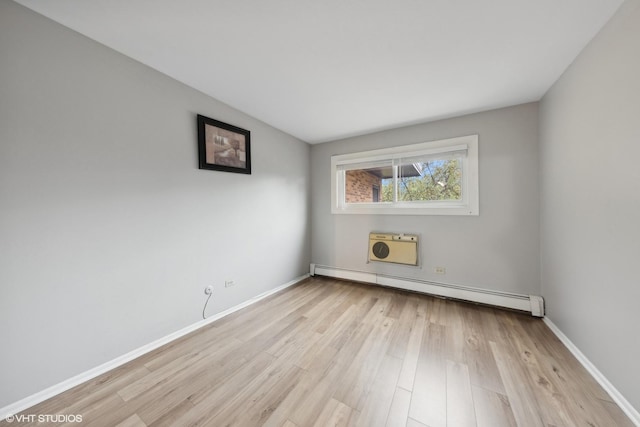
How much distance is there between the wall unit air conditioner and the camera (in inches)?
115

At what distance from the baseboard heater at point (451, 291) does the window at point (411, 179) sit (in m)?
0.96

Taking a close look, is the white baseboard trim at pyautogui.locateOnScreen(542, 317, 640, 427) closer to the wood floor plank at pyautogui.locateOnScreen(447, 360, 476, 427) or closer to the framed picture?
the wood floor plank at pyautogui.locateOnScreen(447, 360, 476, 427)

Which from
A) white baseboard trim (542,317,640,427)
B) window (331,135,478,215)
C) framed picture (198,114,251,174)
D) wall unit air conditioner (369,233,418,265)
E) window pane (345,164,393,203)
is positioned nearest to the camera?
white baseboard trim (542,317,640,427)

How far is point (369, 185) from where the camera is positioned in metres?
3.51

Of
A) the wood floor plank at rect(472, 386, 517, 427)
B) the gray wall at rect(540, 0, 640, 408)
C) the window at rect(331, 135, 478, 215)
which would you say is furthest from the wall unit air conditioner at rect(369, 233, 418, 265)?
the wood floor plank at rect(472, 386, 517, 427)

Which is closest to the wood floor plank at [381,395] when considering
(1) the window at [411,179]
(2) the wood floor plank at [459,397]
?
(2) the wood floor plank at [459,397]

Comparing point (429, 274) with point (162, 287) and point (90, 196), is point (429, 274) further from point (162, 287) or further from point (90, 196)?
point (90, 196)

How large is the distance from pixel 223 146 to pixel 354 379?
2.49 metres

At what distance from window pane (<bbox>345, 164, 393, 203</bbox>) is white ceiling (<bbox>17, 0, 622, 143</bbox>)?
1.14 m

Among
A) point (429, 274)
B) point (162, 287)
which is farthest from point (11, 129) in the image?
point (429, 274)

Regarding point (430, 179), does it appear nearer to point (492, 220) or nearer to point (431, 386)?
point (492, 220)

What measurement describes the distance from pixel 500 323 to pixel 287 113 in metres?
3.32

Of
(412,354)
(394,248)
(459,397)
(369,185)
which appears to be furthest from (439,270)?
(459,397)

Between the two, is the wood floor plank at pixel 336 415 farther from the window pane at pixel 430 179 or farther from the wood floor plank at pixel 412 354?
the window pane at pixel 430 179
